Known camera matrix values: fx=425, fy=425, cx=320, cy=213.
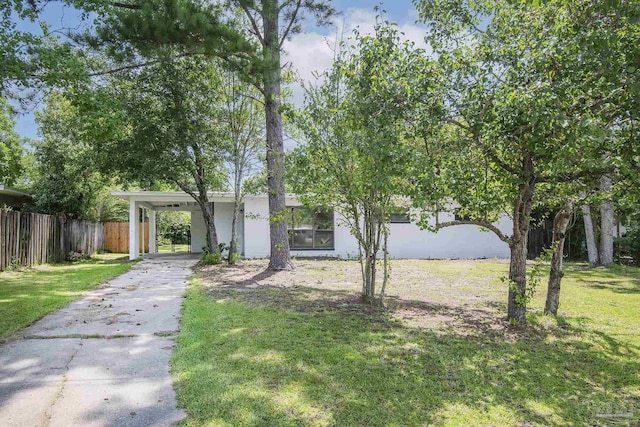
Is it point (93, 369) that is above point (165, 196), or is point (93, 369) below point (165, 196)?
below

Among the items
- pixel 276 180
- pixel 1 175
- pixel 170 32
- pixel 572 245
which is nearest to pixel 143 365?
pixel 170 32

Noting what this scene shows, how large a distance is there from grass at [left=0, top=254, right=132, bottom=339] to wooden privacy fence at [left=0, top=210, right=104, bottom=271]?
497 millimetres

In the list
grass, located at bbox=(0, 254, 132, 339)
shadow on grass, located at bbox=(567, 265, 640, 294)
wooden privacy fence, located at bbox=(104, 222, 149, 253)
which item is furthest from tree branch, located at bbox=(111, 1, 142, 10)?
wooden privacy fence, located at bbox=(104, 222, 149, 253)

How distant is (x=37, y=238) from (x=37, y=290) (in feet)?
19.5

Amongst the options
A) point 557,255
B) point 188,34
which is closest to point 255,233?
point 188,34

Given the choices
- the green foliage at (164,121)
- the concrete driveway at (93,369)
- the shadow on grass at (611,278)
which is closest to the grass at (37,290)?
the concrete driveway at (93,369)

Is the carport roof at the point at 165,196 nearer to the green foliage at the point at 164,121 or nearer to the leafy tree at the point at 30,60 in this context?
the green foliage at the point at 164,121

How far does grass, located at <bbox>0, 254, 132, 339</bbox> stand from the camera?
5.71 meters

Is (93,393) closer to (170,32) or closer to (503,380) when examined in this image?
(503,380)

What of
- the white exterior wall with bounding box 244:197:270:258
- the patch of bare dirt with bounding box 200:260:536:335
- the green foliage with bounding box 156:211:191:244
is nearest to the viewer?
the patch of bare dirt with bounding box 200:260:536:335

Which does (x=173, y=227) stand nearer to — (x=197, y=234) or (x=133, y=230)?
(x=197, y=234)

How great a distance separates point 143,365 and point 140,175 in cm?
1019

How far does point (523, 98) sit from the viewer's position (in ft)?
12.7

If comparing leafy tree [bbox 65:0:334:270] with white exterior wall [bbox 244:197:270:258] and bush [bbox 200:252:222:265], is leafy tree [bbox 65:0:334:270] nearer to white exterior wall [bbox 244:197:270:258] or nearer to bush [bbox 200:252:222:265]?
bush [bbox 200:252:222:265]
